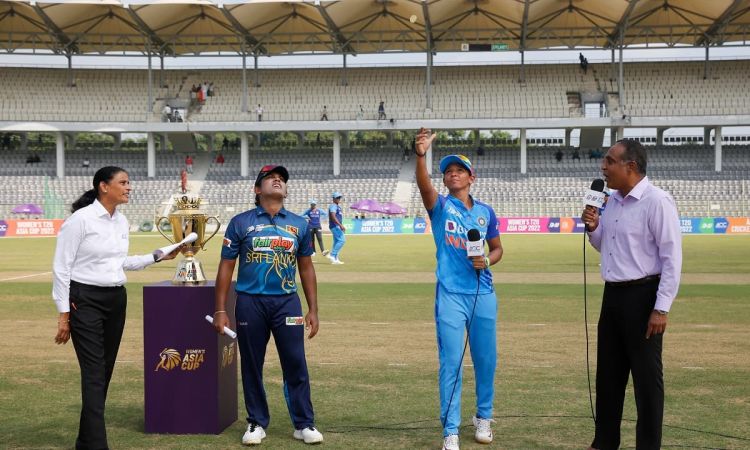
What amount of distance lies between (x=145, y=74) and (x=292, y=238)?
60.4m

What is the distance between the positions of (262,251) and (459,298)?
1.47m

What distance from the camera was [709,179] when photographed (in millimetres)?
53062

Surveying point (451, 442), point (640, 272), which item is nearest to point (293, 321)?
point (451, 442)

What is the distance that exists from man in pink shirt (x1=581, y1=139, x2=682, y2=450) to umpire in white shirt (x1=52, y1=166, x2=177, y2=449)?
341 centimetres

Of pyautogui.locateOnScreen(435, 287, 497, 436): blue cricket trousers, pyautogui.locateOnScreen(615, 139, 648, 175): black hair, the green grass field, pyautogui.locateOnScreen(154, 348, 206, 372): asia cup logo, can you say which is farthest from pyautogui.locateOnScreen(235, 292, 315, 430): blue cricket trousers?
pyautogui.locateOnScreen(615, 139, 648, 175): black hair

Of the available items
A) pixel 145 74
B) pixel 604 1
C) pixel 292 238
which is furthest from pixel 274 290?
pixel 145 74

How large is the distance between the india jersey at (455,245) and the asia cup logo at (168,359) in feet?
6.88

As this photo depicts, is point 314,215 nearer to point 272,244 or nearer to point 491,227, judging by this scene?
point 491,227

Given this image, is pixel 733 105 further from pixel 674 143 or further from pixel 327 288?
pixel 327 288

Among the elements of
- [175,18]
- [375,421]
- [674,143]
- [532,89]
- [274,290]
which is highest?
[175,18]

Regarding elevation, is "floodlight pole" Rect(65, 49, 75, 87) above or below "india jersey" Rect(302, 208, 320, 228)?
above

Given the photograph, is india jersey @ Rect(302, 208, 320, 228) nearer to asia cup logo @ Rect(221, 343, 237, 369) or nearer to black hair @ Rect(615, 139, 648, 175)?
asia cup logo @ Rect(221, 343, 237, 369)

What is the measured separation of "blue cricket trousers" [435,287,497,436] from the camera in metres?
6.37

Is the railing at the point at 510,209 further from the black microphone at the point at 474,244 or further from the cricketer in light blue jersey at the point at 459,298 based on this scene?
the black microphone at the point at 474,244
